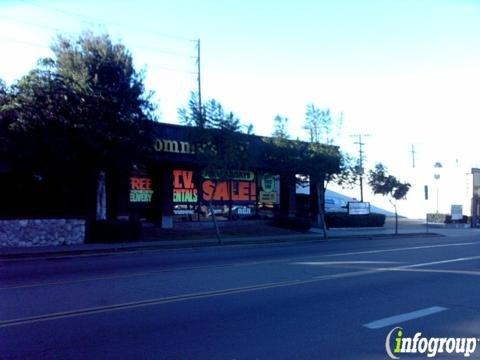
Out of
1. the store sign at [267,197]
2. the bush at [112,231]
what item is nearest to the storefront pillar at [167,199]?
the bush at [112,231]

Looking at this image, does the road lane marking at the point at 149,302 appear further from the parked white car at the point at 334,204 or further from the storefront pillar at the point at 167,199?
the parked white car at the point at 334,204

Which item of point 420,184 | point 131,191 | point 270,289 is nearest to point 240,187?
point 131,191

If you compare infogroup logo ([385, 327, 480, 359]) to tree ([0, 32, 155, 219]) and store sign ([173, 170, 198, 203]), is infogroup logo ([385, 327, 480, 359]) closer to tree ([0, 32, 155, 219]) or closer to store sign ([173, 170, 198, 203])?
tree ([0, 32, 155, 219])

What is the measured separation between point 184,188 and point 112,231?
7622mm

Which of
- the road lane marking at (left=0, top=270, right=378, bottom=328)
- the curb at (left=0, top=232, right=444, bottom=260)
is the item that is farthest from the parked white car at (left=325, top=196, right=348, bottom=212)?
the road lane marking at (left=0, top=270, right=378, bottom=328)

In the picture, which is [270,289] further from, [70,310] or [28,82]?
[28,82]

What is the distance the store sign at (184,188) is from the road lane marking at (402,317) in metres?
21.5

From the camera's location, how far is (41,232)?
2061cm

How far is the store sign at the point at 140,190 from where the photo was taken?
27678mm

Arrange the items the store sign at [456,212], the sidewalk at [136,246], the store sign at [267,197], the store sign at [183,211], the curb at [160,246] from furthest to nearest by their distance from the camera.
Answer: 1. the store sign at [456,212]
2. the store sign at [267,197]
3. the store sign at [183,211]
4. the sidewalk at [136,246]
5. the curb at [160,246]

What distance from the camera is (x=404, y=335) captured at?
684 cm

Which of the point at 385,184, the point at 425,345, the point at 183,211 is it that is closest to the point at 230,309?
the point at 425,345

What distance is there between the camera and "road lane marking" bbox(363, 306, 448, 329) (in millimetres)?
7377

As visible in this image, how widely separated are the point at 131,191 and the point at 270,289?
18.6 m
